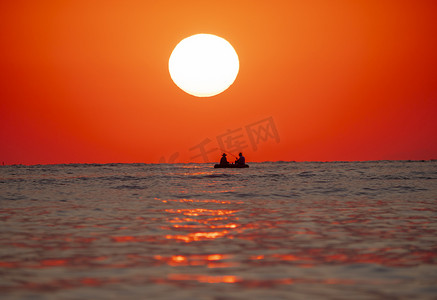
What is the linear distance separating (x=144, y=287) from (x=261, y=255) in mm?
2452

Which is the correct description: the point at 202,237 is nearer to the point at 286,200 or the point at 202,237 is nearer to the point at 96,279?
the point at 96,279

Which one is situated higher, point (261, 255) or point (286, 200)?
point (286, 200)

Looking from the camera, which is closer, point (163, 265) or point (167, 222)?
point (163, 265)

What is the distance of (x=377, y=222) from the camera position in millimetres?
11898

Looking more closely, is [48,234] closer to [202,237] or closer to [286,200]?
[202,237]

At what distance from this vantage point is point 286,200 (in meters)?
18.5

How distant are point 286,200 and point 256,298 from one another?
42.9ft

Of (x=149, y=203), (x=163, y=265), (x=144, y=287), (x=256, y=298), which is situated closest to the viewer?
(x=256, y=298)

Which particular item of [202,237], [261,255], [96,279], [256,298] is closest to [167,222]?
[202,237]

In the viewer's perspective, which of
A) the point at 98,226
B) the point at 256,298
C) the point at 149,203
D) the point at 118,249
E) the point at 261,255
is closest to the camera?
the point at 256,298

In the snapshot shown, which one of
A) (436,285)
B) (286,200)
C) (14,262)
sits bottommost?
(436,285)

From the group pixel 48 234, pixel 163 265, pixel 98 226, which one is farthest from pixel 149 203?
pixel 163 265

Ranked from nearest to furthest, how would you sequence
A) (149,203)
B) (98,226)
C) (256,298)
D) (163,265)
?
(256,298), (163,265), (98,226), (149,203)

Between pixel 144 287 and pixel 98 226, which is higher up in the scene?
pixel 98 226
